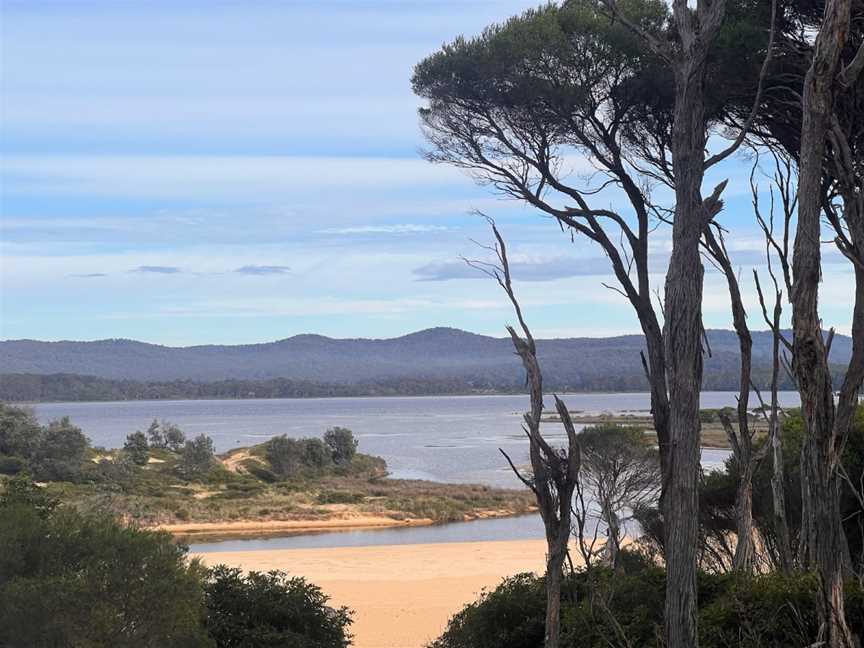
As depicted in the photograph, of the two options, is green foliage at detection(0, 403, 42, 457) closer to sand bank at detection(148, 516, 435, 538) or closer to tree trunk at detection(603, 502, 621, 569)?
sand bank at detection(148, 516, 435, 538)

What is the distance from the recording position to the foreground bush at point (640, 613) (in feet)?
26.5

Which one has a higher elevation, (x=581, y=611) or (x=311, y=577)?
(x=581, y=611)

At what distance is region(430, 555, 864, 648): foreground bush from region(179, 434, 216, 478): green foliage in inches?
1754

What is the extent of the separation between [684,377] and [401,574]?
77.6 feet

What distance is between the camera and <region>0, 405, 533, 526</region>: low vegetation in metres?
43.3

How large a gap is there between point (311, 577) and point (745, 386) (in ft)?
63.5

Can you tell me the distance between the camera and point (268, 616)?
11875mm

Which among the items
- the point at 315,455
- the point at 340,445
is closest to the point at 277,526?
the point at 315,455

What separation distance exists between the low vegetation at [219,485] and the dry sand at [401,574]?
8839 mm

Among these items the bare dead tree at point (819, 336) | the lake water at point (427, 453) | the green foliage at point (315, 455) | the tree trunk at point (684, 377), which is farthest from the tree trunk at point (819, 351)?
the green foliage at point (315, 455)

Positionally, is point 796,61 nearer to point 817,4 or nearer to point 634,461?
point 817,4

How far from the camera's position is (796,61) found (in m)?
8.95

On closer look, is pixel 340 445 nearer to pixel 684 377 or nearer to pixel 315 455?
pixel 315 455

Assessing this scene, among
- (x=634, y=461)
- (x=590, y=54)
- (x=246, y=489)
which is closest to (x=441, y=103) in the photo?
(x=590, y=54)
